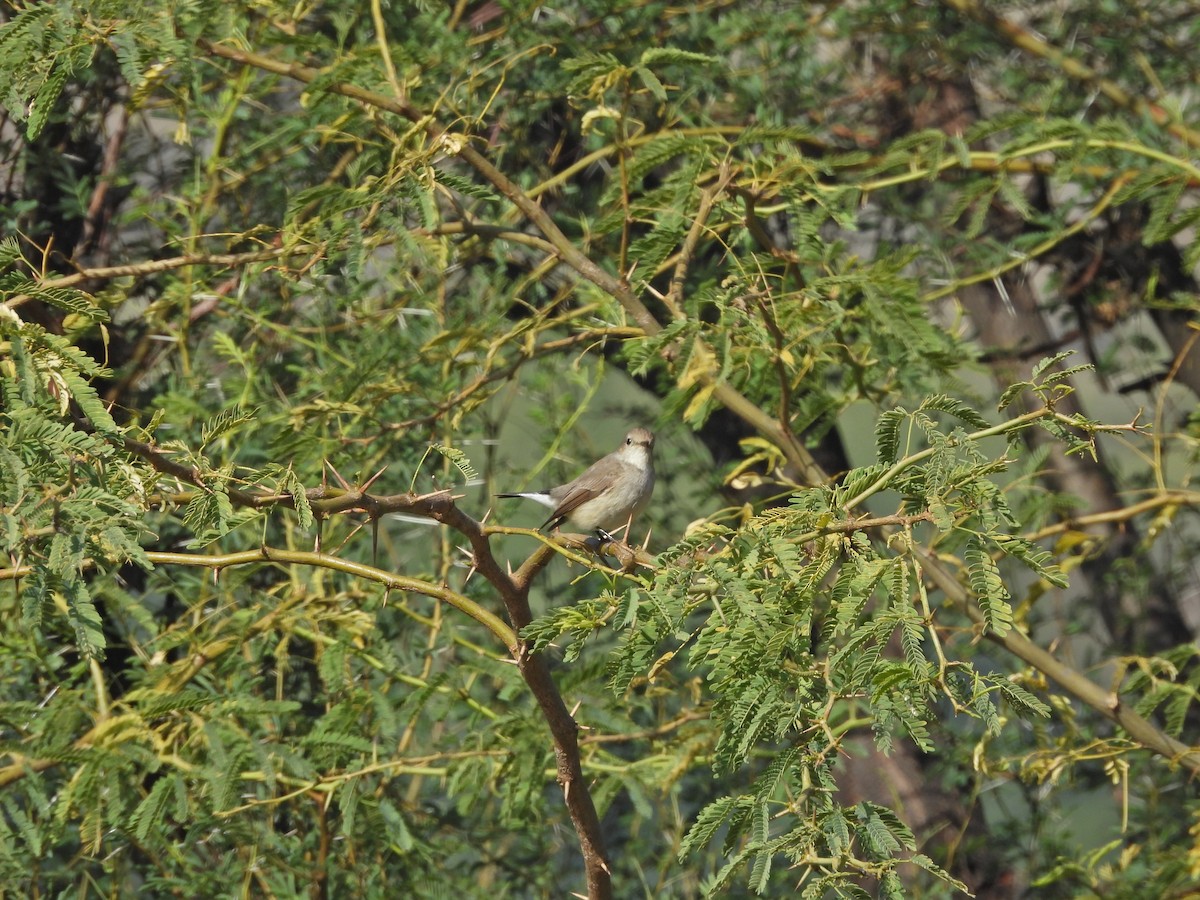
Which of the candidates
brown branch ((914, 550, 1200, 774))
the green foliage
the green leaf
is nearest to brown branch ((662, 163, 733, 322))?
the green foliage

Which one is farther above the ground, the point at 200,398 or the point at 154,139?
the point at 154,139

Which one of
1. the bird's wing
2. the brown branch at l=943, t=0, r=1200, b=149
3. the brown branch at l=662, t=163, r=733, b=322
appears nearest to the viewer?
the brown branch at l=662, t=163, r=733, b=322

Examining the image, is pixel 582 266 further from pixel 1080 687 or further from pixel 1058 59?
pixel 1058 59

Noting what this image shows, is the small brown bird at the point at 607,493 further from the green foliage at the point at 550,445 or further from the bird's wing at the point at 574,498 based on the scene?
the green foliage at the point at 550,445

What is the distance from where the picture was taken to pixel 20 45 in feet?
10.4

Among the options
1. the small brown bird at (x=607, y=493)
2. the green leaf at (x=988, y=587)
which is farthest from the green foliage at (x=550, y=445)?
the small brown bird at (x=607, y=493)

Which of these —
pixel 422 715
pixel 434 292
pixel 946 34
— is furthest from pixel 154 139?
pixel 946 34

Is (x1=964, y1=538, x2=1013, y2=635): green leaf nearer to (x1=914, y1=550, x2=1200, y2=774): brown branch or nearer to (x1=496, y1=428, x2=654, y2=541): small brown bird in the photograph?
(x1=914, y1=550, x2=1200, y2=774): brown branch

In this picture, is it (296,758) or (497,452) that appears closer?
(296,758)

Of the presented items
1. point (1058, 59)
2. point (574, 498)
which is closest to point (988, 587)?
point (574, 498)

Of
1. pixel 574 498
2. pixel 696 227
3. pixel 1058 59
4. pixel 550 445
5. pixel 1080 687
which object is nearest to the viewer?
pixel 696 227

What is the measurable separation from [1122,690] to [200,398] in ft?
10.3

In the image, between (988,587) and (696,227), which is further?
(696,227)

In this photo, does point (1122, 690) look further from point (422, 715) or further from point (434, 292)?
point (434, 292)
